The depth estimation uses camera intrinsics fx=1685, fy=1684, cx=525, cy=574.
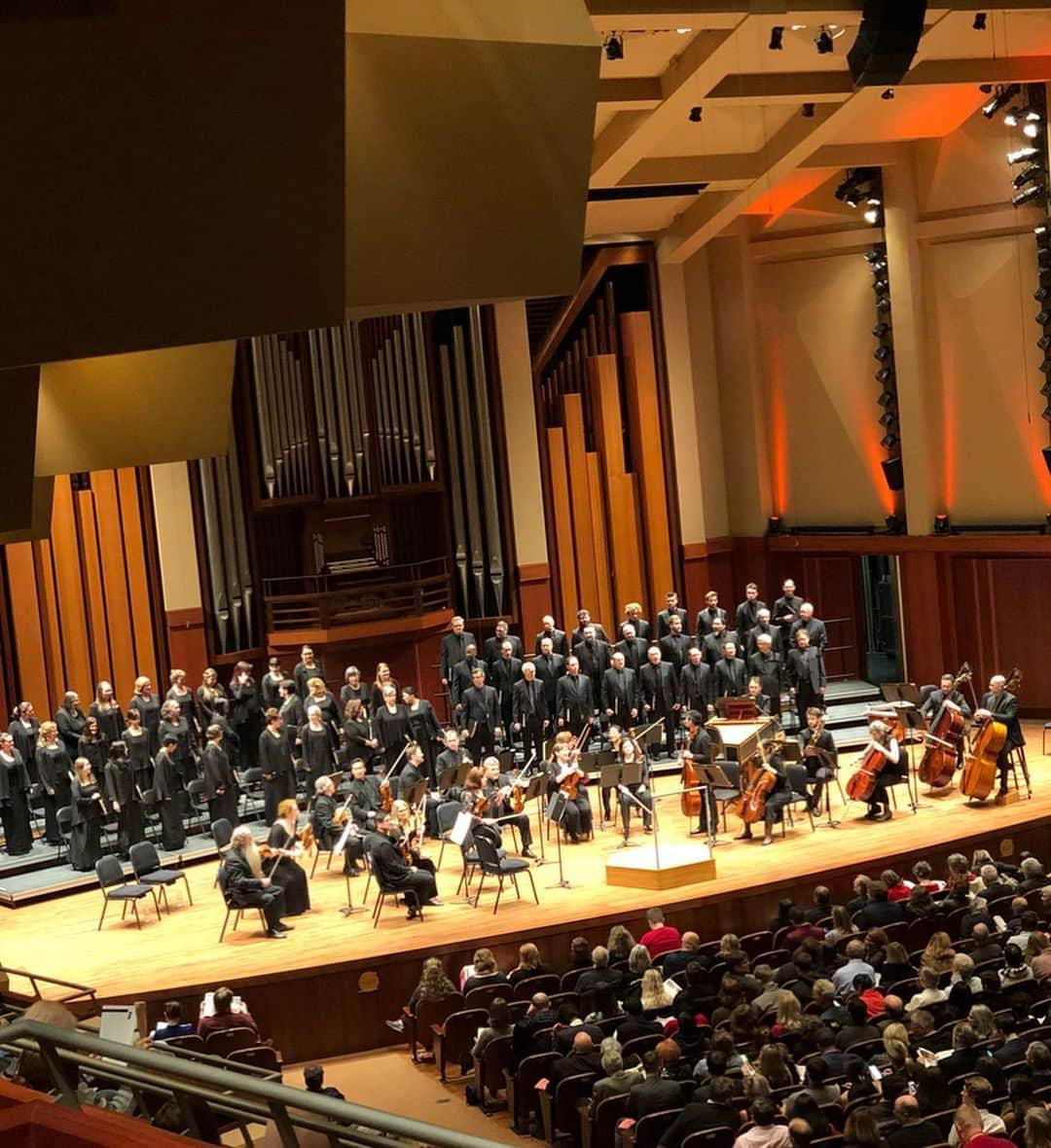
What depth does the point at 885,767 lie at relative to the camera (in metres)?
12.7

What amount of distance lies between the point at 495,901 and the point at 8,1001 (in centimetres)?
350

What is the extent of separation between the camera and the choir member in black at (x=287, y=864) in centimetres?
1119

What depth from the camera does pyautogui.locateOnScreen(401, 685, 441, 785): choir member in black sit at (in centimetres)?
1338

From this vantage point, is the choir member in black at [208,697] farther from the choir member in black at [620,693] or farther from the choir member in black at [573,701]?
the choir member in black at [620,693]

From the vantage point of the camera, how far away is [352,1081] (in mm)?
9938

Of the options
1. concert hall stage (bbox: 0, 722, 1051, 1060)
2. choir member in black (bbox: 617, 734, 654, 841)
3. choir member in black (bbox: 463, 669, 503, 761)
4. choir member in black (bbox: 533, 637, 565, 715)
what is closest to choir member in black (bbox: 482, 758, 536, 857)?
concert hall stage (bbox: 0, 722, 1051, 1060)

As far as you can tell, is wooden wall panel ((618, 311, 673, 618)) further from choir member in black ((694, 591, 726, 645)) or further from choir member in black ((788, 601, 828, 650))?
choir member in black ((788, 601, 828, 650))

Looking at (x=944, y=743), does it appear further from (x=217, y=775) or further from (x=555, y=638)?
(x=217, y=775)

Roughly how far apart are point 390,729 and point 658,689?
2.53m

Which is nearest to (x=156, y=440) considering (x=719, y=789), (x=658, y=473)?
(x=719, y=789)

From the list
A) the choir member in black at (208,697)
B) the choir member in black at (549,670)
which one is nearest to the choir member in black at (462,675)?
the choir member in black at (549,670)

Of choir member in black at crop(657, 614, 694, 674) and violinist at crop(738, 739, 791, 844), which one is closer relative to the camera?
violinist at crop(738, 739, 791, 844)

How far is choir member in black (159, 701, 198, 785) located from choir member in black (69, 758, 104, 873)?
611 millimetres

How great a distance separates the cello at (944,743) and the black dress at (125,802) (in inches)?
238
